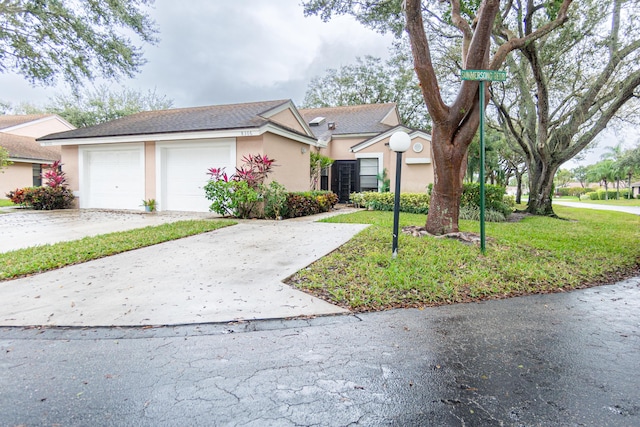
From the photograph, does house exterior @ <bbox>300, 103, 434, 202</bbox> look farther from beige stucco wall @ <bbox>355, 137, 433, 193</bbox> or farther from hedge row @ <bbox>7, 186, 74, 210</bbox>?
hedge row @ <bbox>7, 186, 74, 210</bbox>

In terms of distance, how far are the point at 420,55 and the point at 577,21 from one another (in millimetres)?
9070

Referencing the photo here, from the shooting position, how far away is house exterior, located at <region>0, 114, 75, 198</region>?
18.5 meters

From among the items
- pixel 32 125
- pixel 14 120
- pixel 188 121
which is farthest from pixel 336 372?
pixel 14 120

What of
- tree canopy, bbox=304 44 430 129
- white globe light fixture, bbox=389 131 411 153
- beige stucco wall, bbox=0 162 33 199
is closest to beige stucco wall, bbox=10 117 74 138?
beige stucco wall, bbox=0 162 33 199

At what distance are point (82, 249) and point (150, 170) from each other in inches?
277

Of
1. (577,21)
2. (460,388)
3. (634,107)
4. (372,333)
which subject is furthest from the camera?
(634,107)

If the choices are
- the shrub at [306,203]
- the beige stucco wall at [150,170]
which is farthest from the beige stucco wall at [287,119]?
the beige stucco wall at [150,170]

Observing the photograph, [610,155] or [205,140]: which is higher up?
[610,155]

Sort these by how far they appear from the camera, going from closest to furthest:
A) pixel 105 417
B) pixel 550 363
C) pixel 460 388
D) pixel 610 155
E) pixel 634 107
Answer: pixel 105 417
pixel 460 388
pixel 550 363
pixel 634 107
pixel 610 155

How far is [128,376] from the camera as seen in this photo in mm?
2279

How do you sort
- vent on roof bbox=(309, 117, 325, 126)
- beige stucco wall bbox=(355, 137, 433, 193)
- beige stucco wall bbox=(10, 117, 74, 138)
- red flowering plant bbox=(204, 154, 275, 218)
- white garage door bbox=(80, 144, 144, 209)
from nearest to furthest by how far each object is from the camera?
1. red flowering plant bbox=(204, 154, 275, 218)
2. white garage door bbox=(80, 144, 144, 209)
3. beige stucco wall bbox=(355, 137, 433, 193)
4. vent on roof bbox=(309, 117, 325, 126)
5. beige stucco wall bbox=(10, 117, 74, 138)

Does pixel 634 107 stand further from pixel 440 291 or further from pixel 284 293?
pixel 284 293

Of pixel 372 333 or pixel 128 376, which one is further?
pixel 372 333

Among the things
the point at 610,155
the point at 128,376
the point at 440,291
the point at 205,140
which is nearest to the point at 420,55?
the point at 440,291
